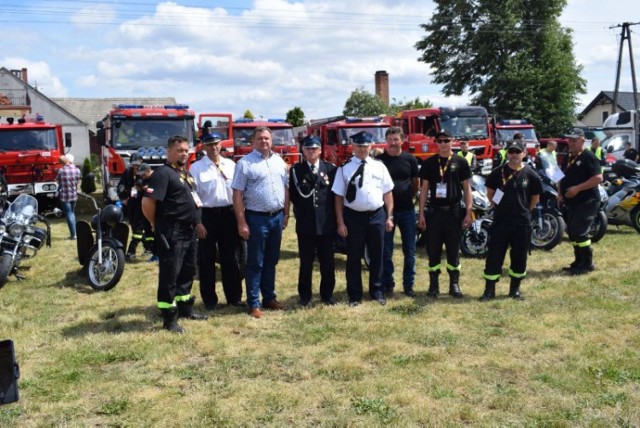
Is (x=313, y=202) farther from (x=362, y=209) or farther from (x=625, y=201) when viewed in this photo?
(x=625, y=201)

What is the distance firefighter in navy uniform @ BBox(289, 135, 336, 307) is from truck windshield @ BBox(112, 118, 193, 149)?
29.6 feet

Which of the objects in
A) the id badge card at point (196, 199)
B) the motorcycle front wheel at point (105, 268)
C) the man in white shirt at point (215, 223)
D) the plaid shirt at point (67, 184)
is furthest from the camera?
the plaid shirt at point (67, 184)

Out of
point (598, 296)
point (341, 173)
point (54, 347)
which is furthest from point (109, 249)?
point (598, 296)

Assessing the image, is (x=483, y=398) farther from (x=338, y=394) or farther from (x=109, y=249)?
(x=109, y=249)

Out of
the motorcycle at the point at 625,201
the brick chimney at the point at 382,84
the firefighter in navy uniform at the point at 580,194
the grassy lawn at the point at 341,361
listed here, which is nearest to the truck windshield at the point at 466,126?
the motorcycle at the point at 625,201

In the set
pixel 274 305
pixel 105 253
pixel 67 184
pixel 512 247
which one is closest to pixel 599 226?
pixel 512 247

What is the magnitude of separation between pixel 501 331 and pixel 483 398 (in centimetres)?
161

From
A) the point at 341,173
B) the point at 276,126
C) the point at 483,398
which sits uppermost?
the point at 276,126

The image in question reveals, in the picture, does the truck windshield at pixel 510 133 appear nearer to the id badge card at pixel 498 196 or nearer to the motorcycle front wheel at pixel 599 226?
the motorcycle front wheel at pixel 599 226

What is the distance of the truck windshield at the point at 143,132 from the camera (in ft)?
49.2

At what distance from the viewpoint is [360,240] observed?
6730mm

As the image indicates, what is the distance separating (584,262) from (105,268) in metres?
5.95

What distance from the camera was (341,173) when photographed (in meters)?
6.59

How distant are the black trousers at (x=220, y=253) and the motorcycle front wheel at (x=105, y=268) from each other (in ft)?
4.72
